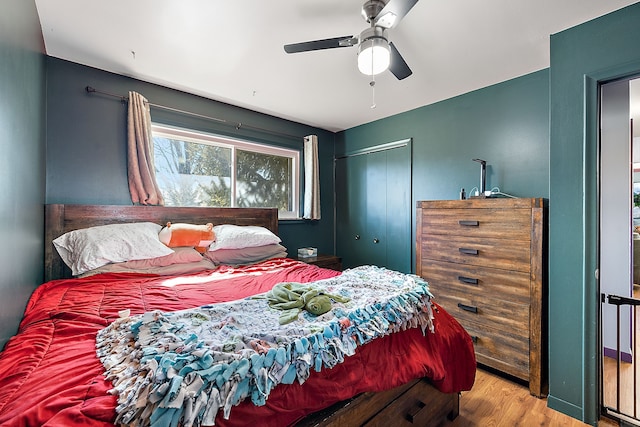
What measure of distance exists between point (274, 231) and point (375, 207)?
4.44 feet

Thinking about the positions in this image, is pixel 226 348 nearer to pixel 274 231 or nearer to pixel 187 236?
pixel 187 236

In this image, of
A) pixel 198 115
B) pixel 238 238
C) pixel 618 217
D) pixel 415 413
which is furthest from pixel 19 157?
pixel 618 217

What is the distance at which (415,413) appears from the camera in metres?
1.35

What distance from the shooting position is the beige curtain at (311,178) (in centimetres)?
373

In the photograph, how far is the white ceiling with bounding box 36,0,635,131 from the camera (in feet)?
5.46

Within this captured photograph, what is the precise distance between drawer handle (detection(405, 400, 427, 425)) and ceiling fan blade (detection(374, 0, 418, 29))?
1904 mm

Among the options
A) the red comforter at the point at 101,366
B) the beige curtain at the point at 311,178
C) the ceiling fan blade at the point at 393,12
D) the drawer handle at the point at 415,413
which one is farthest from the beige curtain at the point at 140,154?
the drawer handle at the point at 415,413

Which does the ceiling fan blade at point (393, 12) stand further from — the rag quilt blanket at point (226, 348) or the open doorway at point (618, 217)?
the open doorway at point (618, 217)

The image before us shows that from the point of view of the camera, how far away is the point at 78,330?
3.69 feet

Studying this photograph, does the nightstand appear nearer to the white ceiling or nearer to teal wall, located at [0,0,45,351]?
the white ceiling

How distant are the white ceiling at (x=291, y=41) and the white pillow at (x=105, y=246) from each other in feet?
4.48

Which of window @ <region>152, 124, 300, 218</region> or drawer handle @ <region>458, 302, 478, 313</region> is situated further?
window @ <region>152, 124, 300, 218</region>

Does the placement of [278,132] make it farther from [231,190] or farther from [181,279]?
[181,279]

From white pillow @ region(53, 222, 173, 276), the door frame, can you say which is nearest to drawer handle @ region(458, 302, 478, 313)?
the door frame
